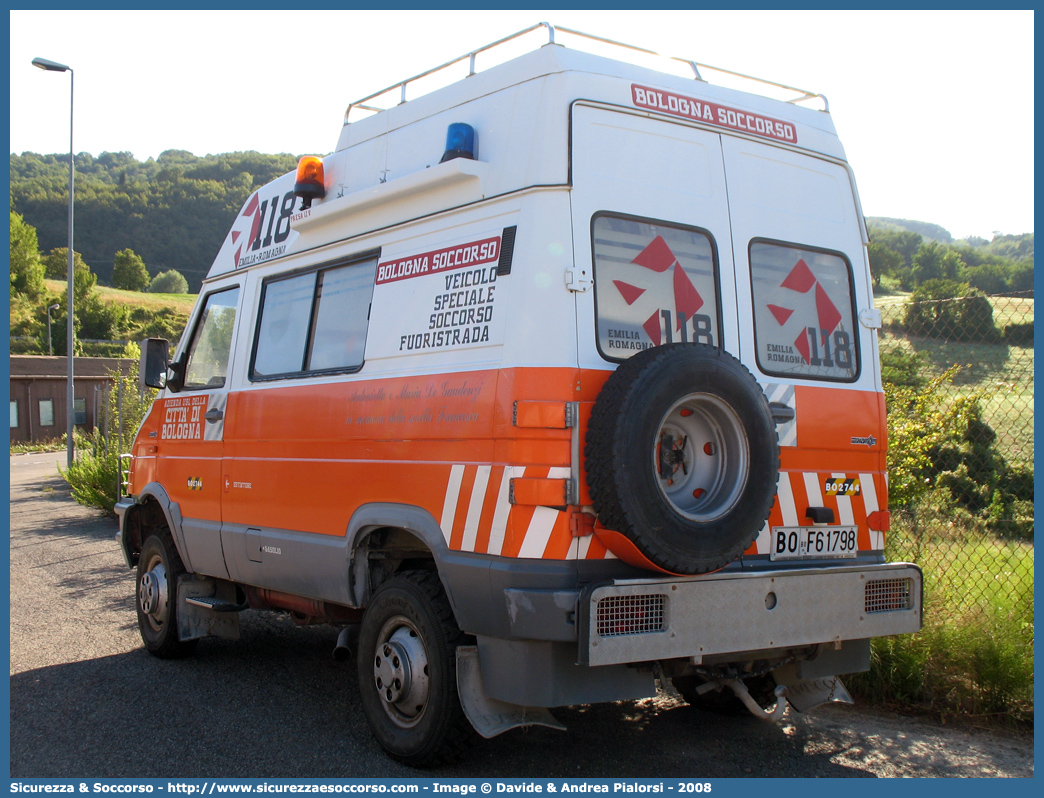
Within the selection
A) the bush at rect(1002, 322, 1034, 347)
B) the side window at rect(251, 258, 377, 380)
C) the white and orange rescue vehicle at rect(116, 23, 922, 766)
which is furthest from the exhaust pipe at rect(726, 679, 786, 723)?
the bush at rect(1002, 322, 1034, 347)

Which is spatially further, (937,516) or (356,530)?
(937,516)

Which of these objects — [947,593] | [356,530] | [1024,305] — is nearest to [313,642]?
[356,530]

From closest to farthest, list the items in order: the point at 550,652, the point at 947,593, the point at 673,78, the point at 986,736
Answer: the point at 550,652, the point at 673,78, the point at 986,736, the point at 947,593

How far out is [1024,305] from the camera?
19.9ft

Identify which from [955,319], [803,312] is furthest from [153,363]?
[955,319]

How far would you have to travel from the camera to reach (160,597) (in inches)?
251

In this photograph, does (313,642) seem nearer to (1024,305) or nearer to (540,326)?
(540,326)

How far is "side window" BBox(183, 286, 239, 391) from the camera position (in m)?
6.06

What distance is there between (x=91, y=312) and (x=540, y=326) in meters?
95.0

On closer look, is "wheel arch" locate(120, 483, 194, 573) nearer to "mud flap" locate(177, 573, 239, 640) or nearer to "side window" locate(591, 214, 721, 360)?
"mud flap" locate(177, 573, 239, 640)

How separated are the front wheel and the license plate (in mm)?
1508

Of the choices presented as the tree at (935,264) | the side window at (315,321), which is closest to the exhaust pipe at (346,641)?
the side window at (315,321)

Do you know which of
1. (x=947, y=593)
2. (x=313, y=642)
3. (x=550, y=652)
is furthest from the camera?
(x=313, y=642)

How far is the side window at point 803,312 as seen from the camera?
14.3ft
